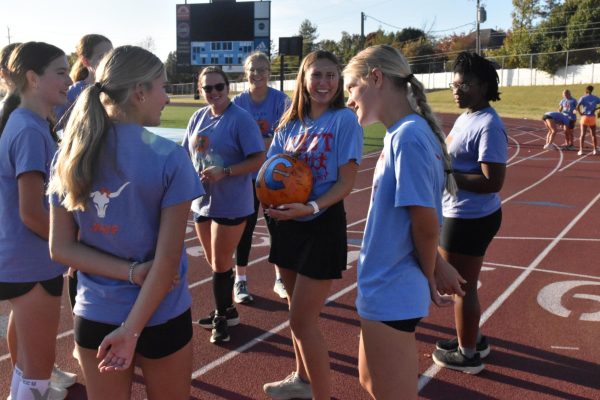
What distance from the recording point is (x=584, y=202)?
10.1 m

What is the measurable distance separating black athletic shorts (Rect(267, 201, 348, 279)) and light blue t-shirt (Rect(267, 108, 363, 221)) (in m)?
0.08

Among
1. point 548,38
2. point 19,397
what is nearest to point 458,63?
point 19,397

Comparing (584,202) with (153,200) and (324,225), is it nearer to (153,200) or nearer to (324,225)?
(324,225)

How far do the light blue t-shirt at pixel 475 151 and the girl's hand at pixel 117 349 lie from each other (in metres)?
2.45

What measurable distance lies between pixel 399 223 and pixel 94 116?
47.0 inches

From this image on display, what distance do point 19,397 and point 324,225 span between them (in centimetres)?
176

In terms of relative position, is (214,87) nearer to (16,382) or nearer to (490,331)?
(16,382)

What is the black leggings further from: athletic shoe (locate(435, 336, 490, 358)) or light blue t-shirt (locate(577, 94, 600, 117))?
light blue t-shirt (locate(577, 94, 600, 117))

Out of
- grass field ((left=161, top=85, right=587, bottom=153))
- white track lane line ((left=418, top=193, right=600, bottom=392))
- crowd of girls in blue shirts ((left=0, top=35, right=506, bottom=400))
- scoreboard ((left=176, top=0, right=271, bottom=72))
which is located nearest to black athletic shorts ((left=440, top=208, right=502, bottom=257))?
crowd of girls in blue shirts ((left=0, top=35, right=506, bottom=400))

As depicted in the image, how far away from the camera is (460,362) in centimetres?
394

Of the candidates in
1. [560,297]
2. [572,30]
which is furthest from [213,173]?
[572,30]

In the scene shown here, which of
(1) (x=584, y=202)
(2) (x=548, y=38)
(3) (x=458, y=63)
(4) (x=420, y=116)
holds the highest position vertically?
(2) (x=548, y=38)

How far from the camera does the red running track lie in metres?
3.75

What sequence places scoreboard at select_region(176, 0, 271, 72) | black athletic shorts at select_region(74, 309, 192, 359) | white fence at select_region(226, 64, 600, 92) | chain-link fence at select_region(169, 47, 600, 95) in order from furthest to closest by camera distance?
1. chain-link fence at select_region(169, 47, 600, 95)
2. white fence at select_region(226, 64, 600, 92)
3. scoreboard at select_region(176, 0, 271, 72)
4. black athletic shorts at select_region(74, 309, 192, 359)
